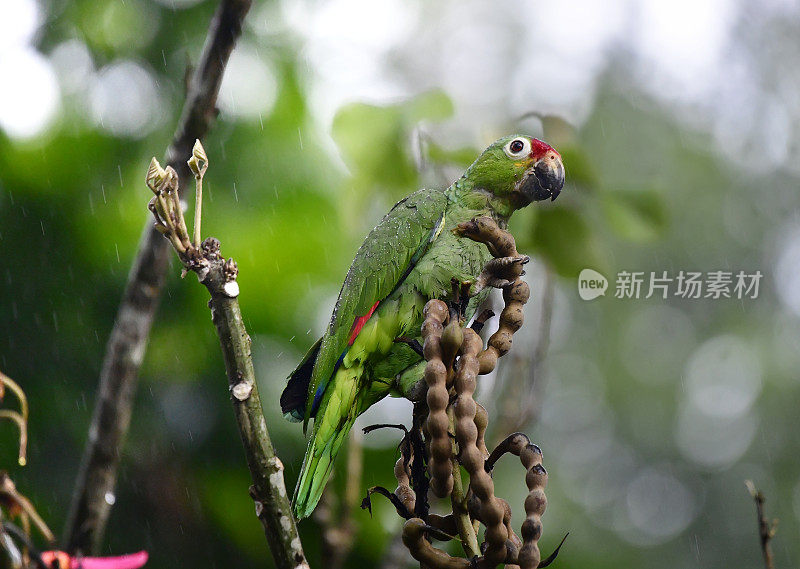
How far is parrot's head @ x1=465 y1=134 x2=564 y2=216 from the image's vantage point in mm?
1782

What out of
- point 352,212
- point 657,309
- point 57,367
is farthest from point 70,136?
point 657,309

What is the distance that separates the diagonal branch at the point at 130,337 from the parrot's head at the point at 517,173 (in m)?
0.69

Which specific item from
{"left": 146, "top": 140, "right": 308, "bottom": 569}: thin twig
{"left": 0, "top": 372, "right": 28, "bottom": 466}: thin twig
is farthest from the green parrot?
{"left": 0, "top": 372, "right": 28, "bottom": 466}: thin twig

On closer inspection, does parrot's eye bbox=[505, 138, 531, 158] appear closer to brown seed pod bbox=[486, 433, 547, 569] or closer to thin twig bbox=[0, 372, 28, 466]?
brown seed pod bbox=[486, 433, 547, 569]

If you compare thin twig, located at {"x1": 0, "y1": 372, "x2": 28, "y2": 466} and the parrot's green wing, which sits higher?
the parrot's green wing

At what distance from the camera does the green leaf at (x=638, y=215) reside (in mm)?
2090

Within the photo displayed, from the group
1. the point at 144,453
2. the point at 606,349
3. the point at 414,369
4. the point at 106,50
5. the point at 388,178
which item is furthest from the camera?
the point at 606,349

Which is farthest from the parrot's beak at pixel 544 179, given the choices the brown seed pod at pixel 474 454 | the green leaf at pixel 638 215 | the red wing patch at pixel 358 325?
the brown seed pod at pixel 474 454

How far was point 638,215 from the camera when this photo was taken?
2.12 m

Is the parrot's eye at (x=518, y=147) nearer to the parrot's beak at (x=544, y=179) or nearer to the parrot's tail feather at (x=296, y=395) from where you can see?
the parrot's beak at (x=544, y=179)

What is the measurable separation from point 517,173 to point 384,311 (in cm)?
49

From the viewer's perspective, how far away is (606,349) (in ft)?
29.2

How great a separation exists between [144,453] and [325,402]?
4.71ft

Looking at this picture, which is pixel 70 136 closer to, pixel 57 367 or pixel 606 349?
pixel 57 367
